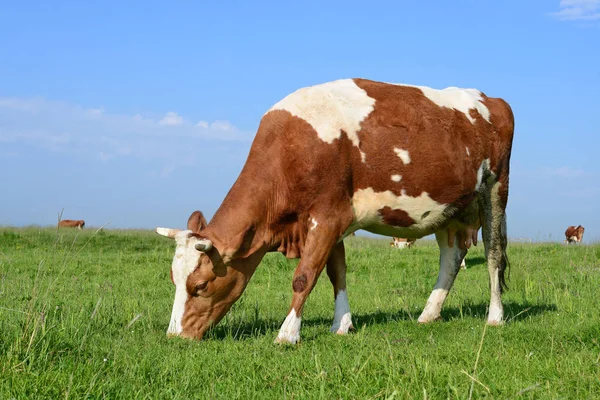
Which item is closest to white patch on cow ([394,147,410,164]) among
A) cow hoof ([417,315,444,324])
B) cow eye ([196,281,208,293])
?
cow hoof ([417,315,444,324])

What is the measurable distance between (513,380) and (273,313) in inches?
189

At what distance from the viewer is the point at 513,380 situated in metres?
4.93

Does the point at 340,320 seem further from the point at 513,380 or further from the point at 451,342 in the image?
the point at 513,380

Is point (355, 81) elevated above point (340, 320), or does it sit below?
above

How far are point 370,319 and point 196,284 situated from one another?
255cm

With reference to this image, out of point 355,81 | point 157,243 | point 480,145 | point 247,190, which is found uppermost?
point 355,81

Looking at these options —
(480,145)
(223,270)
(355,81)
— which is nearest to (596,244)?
(480,145)

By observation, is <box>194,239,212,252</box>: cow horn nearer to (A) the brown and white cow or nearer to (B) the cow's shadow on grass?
(A) the brown and white cow

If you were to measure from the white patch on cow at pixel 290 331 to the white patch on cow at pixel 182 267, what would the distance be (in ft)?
3.62

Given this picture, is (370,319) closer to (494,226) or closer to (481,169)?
(494,226)

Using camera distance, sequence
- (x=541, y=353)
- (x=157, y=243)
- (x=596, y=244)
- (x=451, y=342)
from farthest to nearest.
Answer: (x=157, y=243) < (x=596, y=244) < (x=451, y=342) < (x=541, y=353)

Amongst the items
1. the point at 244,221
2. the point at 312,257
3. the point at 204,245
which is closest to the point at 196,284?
the point at 204,245

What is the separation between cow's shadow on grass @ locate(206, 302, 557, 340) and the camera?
748 cm

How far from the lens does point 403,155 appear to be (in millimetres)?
7605
